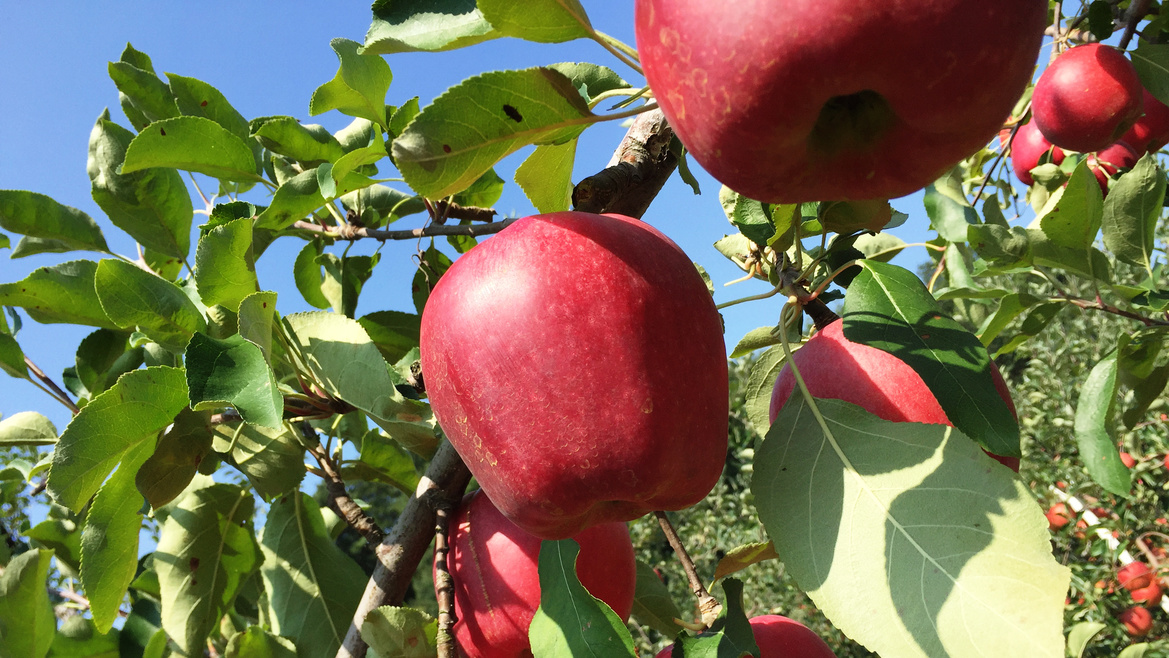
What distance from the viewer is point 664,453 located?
589mm

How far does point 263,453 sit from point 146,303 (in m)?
0.24

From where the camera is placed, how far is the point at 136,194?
107 centimetres

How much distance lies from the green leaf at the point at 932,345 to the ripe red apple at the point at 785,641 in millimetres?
352

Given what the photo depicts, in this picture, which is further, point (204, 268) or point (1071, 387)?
point (1071, 387)

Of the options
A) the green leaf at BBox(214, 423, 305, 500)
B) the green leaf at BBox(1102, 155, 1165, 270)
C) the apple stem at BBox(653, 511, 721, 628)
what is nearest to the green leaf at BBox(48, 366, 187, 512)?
the green leaf at BBox(214, 423, 305, 500)

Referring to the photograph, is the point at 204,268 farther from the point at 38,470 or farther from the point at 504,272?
the point at 38,470

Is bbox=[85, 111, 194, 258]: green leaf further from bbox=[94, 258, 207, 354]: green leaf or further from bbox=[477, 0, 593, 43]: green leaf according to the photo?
bbox=[477, 0, 593, 43]: green leaf

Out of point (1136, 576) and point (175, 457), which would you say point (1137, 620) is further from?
point (175, 457)

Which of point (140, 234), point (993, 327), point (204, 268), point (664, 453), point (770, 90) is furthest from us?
point (993, 327)

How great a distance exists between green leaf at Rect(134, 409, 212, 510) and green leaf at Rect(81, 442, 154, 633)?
0.06 feet

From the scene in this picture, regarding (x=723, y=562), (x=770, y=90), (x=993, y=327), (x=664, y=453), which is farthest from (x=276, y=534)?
(x=993, y=327)

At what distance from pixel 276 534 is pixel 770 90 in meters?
1.04

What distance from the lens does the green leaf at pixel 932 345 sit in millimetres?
626

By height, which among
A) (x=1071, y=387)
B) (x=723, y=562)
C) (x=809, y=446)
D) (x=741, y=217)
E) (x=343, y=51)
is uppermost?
(x=343, y=51)
